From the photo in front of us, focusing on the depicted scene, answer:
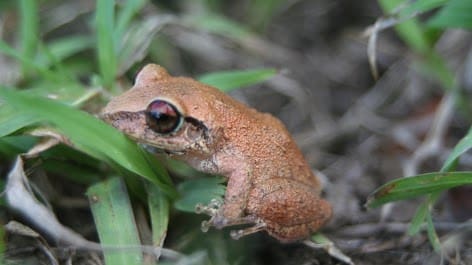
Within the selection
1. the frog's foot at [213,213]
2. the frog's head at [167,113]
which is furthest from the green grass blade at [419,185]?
the frog's head at [167,113]

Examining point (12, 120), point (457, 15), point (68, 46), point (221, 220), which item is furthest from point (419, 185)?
point (68, 46)

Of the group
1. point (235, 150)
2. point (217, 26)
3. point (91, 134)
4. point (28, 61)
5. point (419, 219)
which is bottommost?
point (419, 219)

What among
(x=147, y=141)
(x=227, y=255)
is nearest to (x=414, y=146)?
(x=227, y=255)

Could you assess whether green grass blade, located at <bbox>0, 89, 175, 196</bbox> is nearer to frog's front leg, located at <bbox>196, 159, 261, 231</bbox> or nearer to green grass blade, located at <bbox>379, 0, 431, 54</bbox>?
frog's front leg, located at <bbox>196, 159, 261, 231</bbox>

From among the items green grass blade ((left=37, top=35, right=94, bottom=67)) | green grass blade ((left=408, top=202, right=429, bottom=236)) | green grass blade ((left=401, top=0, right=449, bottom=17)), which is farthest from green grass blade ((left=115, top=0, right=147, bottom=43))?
green grass blade ((left=408, top=202, right=429, bottom=236))

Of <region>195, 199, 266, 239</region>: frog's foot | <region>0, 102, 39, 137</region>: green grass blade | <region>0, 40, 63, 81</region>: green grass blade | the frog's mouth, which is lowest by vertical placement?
<region>195, 199, 266, 239</region>: frog's foot

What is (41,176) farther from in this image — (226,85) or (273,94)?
(273,94)

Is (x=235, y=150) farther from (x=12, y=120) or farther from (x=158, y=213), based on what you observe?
(x=12, y=120)
